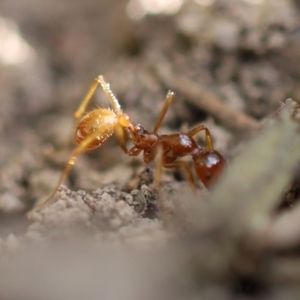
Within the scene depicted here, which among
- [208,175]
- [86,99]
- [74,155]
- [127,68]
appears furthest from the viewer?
[127,68]

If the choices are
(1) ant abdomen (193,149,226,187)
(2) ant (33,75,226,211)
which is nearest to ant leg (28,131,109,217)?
(2) ant (33,75,226,211)

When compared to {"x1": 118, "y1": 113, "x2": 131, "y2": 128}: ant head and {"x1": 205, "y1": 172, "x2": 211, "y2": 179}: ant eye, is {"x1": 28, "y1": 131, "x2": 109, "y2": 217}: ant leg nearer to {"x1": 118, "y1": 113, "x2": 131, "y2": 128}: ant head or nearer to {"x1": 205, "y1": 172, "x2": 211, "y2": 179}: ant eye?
{"x1": 118, "y1": 113, "x2": 131, "y2": 128}: ant head

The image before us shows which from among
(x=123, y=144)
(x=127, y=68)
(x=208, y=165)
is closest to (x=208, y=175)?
(x=208, y=165)

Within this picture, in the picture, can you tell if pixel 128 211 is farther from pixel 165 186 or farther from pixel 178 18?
pixel 178 18

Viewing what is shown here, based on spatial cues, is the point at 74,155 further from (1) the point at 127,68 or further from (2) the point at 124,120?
(1) the point at 127,68

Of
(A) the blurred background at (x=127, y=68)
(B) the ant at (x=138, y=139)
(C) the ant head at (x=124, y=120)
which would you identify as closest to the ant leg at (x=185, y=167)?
(B) the ant at (x=138, y=139)

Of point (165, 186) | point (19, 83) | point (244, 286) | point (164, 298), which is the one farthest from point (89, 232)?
point (19, 83)
